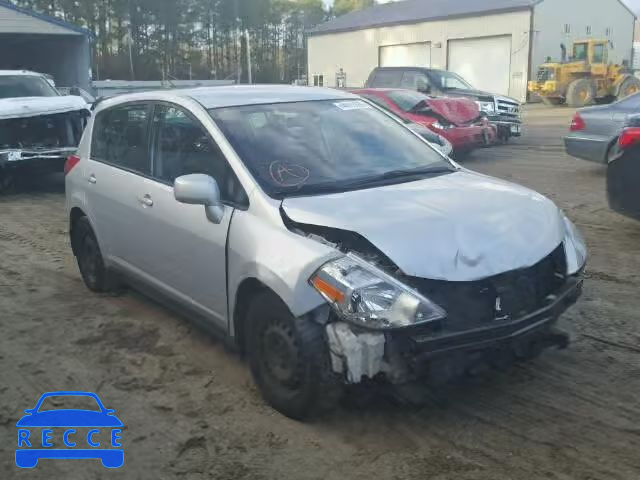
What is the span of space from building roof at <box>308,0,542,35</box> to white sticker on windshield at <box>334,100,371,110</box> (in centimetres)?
3251

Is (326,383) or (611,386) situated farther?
(611,386)

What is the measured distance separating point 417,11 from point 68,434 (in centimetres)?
4102

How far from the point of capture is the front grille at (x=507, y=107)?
1578 cm

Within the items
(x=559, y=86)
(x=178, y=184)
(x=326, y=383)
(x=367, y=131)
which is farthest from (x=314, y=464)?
(x=559, y=86)

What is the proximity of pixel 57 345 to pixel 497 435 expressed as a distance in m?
3.02

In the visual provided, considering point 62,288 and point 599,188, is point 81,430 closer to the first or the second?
point 62,288

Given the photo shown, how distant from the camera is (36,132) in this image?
1129 centimetres

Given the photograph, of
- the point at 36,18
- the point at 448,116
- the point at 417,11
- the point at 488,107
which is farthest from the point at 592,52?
the point at 36,18

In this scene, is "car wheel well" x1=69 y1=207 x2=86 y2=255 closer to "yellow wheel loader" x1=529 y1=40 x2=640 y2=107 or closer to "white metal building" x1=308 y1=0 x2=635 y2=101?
"yellow wheel loader" x1=529 y1=40 x2=640 y2=107

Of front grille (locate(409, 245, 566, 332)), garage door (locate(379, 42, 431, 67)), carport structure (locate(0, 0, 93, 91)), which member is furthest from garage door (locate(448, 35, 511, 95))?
front grille (locate(409, 245, 566, 332))

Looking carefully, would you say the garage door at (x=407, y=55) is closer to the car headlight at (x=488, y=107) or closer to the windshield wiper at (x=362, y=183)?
the car headlight at (x=488, y=107)

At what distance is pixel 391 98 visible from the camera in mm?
13906

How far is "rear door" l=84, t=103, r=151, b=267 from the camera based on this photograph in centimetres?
503

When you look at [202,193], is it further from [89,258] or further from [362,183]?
[89,258]
